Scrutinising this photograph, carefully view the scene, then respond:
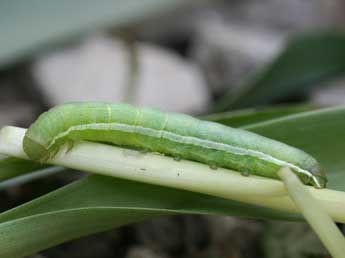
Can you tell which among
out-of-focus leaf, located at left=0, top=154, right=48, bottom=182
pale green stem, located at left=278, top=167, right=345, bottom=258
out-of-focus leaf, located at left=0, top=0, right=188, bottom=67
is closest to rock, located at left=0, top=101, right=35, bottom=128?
out-of-focus leaf, located at left=0, top=0, right=188, bottom=67

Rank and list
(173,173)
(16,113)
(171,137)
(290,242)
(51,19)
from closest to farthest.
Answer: (173,173) → (171,137) → (290,242) → (51,19) → (16,113)

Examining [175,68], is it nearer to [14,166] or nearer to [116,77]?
[116,77]

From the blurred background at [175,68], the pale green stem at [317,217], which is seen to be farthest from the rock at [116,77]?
the pale green stem at [317,217]

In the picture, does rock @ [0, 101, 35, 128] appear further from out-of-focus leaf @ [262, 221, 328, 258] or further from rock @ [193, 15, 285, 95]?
out-of-focus leaf @ [262, 221, 328, 258]

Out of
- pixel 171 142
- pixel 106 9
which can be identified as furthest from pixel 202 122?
pixel 106 9

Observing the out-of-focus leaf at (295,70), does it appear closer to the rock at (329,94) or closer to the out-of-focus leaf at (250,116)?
the rock at (329,94)

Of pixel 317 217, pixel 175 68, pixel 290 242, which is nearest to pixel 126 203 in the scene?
pixel 317 217

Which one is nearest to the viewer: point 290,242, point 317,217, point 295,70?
point 317,217
